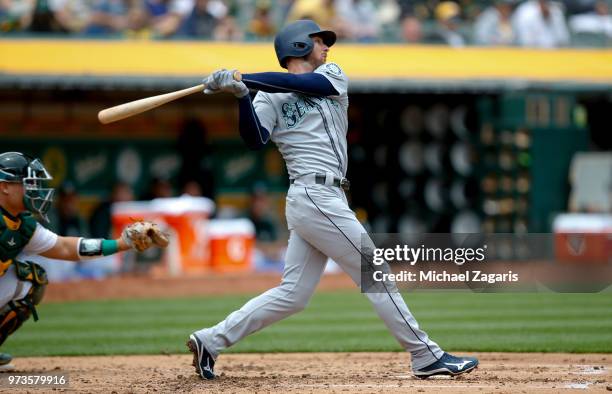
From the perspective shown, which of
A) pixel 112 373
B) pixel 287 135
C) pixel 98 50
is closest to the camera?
pixel 287 135

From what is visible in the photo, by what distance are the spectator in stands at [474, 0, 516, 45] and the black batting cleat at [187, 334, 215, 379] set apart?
36.5 feet

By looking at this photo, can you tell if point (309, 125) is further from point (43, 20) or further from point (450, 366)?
point (43, 20)

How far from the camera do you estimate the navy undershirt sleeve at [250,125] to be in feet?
19.4

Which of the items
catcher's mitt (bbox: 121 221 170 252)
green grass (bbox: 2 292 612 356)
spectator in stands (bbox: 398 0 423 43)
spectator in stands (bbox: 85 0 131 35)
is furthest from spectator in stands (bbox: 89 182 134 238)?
catcher's mitt (bbox: 121 221 170 252)

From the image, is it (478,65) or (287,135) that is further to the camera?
(478,65)

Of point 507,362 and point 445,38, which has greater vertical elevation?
point 445,38

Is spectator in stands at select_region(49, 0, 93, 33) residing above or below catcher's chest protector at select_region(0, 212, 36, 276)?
above

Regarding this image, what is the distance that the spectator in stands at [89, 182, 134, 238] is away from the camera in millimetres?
15391

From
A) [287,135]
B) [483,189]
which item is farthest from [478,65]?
[287,135]

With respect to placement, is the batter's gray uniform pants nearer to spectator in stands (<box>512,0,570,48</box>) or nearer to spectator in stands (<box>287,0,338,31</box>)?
spectator in stands (<box>287,0,338,31</box>)

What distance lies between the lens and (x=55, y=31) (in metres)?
14.7

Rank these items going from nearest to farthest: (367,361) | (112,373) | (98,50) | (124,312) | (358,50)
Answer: (112,373), (367,361), (124,312), (98,50), (358,50)

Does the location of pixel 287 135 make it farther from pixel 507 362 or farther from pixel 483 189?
pixel 483 189

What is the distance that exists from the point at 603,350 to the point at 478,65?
8502 mm
